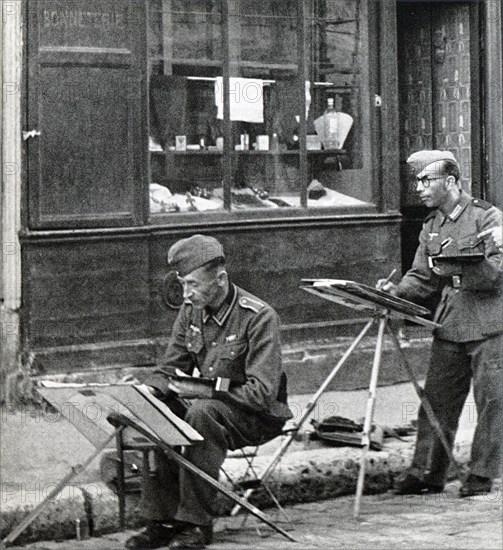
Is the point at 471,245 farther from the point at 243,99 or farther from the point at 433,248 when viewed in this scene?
the point at 243,99

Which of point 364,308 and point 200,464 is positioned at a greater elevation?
point 364,308

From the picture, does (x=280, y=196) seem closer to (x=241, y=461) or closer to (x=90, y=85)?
(x=90, y=85)

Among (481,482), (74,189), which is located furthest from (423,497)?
(74,189)

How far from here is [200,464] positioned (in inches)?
249

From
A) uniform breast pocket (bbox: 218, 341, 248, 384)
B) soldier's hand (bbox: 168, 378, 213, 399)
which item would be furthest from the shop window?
soldier's hand (bbox: 168, 378, 213, 399)

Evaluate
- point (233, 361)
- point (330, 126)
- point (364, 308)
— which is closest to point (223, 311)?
point (233, 361)

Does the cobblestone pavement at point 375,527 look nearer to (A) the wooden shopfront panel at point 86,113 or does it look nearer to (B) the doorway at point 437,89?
(A) the wooden shopfront panel at point 86,113

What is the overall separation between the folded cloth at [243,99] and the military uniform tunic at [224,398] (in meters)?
2.77

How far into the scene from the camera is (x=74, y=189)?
8.52 m

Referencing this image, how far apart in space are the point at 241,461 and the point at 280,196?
2676 mm

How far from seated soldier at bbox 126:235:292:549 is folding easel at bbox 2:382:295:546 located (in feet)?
0.59

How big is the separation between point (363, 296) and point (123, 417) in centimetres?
143

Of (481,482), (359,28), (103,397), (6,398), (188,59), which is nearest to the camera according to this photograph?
(103,397)

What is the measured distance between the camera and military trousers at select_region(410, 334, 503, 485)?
7375mm
